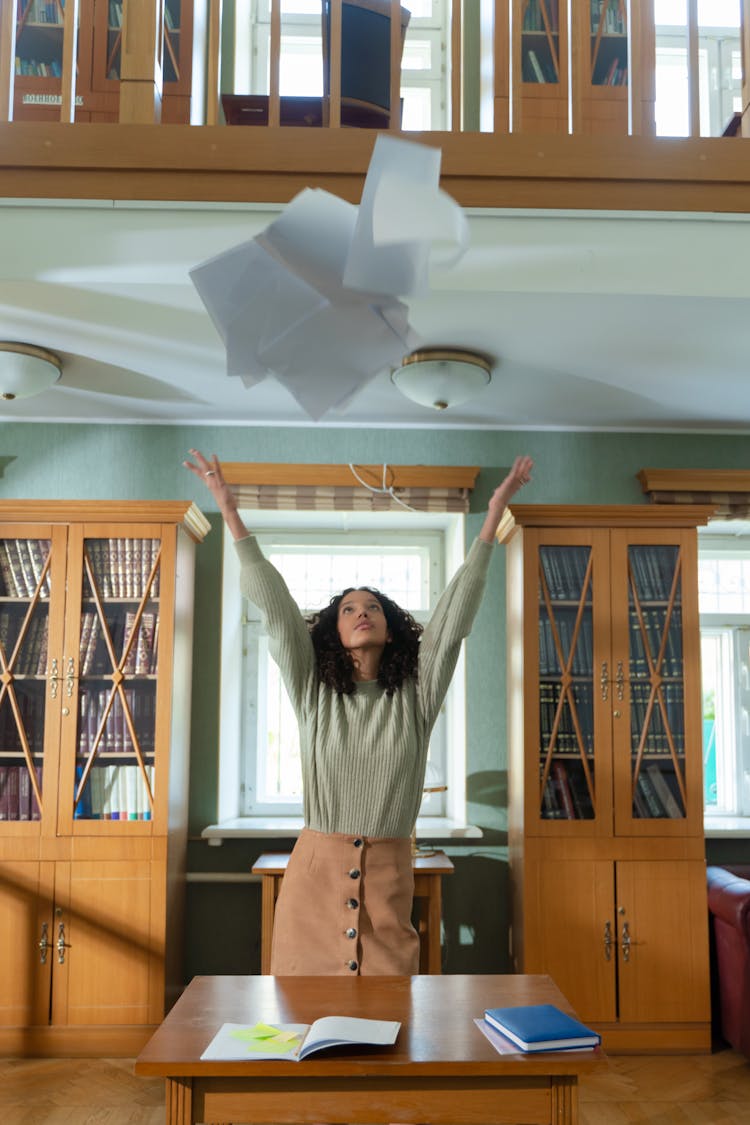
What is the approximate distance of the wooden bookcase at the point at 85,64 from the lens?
4488mm

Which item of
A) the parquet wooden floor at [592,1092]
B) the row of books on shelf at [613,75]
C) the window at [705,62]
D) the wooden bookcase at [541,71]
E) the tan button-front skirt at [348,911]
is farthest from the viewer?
the window at [705,62]

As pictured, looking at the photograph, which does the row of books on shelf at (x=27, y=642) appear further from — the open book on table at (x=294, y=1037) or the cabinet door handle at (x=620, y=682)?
the open book on table at (x=294, y=1037)

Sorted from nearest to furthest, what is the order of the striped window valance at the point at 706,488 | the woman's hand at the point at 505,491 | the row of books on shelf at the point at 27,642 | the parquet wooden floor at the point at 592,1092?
1. the woman's hand at the point at 505,491
2. the parquet wooden floor at the point at 592,1092
3. the row of books on shelf at the point at 27,642
4. the striped window valance at the point at 706,488

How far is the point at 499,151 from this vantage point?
275 cm

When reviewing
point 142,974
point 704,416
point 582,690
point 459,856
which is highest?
point 704,416

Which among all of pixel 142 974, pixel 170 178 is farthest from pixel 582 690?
pixel 170 178

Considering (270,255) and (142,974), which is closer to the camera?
(270,255)

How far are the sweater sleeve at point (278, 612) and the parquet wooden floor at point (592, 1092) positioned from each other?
170 centimetres

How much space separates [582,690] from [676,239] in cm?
198

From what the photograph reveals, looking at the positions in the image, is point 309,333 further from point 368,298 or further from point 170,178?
point 170,178

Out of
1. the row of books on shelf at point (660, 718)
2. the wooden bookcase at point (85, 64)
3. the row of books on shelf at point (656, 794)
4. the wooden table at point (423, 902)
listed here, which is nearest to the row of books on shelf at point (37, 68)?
the wooden bookcase at point (85, 64)

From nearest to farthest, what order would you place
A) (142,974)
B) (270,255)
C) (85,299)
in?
(270,255)
(85,299)
(142,974)

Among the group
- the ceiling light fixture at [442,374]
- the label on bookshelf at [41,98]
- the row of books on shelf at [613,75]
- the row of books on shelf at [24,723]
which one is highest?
the row of books on shelf at [613,75]

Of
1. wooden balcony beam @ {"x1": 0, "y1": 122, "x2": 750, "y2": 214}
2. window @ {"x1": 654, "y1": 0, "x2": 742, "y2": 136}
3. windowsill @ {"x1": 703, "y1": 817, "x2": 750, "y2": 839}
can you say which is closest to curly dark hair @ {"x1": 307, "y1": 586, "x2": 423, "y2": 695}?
wooden balcony beam @ {"x1": 0, "y1": 122, "x2": 750, "y2": 214}
